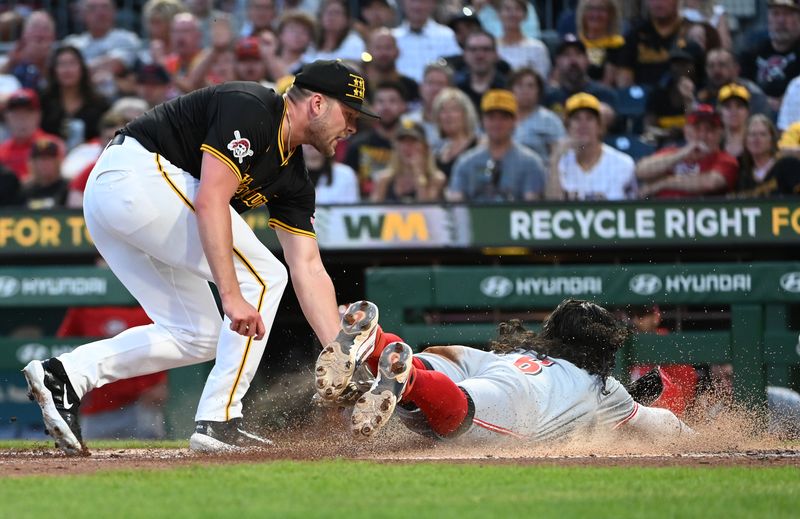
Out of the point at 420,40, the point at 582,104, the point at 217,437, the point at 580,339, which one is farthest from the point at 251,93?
the point at 420,40

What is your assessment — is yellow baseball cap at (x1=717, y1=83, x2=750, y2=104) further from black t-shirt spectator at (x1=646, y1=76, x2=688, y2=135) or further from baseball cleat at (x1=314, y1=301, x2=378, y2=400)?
baseball cleat at (x1=314, y1=301, x2=378, y2=400)

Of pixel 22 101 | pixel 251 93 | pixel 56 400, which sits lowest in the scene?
pixel 56 400

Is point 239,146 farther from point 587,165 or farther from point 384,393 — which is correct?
point 587,165

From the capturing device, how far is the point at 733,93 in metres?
9.67

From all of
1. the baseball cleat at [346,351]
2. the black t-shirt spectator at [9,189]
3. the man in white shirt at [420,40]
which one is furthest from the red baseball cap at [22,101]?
the baseball cleat at [346,351]

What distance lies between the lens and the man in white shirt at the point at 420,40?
11227mm

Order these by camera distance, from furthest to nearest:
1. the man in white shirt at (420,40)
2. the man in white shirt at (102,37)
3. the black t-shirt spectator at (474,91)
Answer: the man in white shirt at (102,37) → the man in white shirt at (420,40) → the black t-shirt spectator at (474,91)

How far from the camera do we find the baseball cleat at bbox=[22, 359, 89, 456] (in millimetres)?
5289

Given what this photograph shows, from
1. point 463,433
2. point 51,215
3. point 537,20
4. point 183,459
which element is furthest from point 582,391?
point 537,20

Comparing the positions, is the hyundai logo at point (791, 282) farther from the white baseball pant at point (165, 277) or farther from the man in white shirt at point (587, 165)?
the white baseball pant at point (165, 277)

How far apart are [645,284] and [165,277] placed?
436 centimetres

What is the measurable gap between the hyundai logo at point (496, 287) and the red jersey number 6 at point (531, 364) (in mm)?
3198

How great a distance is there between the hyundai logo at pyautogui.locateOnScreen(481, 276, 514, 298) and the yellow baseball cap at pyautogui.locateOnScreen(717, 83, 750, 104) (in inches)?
95.2

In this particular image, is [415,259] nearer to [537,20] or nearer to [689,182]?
[689,182]
